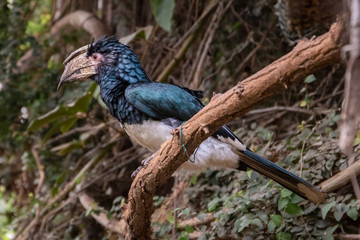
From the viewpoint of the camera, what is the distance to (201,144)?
2.46 metres

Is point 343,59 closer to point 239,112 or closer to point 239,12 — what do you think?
point 239,112

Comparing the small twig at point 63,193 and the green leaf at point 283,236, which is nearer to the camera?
the green leaf at point 283,236

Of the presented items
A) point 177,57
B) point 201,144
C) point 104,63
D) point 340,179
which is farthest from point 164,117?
point 177,57

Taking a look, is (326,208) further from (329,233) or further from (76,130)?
(76,130)

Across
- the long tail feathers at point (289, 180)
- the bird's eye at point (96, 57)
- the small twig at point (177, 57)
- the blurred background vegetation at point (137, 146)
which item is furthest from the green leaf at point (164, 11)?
the long tail feathers at point (289, 180)

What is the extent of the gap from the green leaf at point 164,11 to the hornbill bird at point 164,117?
2.70 feet

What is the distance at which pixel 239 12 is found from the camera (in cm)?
421

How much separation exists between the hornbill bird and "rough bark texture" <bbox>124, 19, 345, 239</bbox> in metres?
0.38

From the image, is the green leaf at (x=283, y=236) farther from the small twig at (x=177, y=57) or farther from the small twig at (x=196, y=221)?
the small twig at (x=177, y=57)

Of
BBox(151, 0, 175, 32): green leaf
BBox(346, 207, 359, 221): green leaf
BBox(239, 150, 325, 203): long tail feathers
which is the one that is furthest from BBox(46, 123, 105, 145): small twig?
BBox(346, 207, 359, 221): green leaf

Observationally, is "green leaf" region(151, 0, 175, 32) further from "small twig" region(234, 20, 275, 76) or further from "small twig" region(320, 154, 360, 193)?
"small twig" region(320, 154, 360, 193)

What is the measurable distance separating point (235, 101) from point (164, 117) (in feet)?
2.55

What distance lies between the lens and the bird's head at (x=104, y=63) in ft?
8.64

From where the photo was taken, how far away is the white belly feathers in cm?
242
